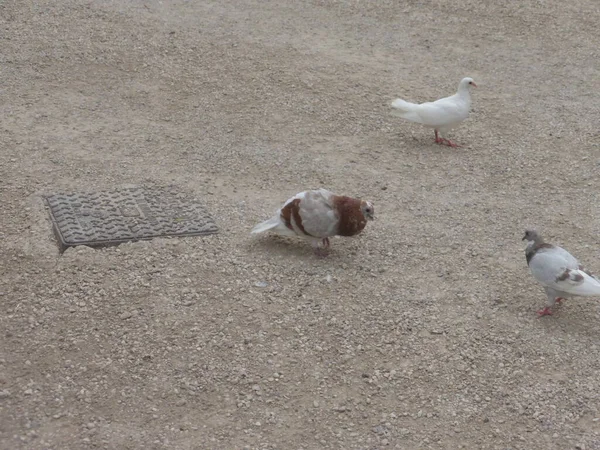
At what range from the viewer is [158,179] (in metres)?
6.46

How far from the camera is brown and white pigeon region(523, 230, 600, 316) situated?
4926mm

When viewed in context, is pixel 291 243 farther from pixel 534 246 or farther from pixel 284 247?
pixel 534 246

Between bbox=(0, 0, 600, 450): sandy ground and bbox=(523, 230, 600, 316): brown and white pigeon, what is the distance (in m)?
0.22

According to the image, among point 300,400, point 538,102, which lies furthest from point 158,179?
point 538,102

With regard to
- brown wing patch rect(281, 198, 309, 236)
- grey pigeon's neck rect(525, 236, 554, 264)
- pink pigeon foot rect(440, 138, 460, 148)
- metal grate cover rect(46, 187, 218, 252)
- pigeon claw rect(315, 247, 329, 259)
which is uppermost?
grey pigeon's neck rect(525, 236, 554, 264)

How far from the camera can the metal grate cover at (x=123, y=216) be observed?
557 centimetres

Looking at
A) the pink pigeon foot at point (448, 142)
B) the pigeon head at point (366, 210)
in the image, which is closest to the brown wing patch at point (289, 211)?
the pigeon head at point (366, 210)

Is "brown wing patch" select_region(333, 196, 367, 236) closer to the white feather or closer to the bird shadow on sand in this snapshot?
the bird shadow on sand

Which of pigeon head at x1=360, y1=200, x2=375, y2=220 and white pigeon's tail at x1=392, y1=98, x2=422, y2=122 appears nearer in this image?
pigeon head at x1=360, y1=200, x2=375, y2=220

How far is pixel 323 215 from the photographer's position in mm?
5387

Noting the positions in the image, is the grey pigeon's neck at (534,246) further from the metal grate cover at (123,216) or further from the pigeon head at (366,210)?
the metal grate cover at (123,216)

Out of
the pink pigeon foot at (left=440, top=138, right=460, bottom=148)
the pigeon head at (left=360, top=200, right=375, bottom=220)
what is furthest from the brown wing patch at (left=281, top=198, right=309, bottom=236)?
the pink pigeon foot at (left=440, top=138, right=460, bottom=148)

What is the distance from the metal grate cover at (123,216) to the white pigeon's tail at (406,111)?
2.26 m

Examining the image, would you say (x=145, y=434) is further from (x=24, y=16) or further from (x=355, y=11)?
(x=355, y=11)
